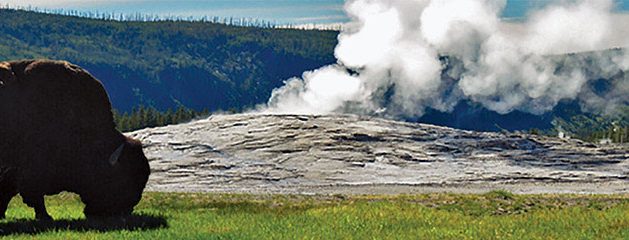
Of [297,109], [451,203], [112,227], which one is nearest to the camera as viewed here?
[112,227]

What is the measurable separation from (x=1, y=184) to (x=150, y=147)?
150 ft

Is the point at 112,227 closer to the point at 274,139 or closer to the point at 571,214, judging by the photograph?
the point at 571,214

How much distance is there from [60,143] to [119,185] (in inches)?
75.6

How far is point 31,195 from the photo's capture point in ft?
73.3

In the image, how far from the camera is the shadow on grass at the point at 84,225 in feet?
67.7

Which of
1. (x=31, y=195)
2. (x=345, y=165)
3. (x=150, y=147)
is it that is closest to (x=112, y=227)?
(x=31, y=195)

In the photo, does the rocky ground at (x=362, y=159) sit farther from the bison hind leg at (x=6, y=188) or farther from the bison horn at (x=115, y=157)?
the bison hind leg at (x=6, y=188)

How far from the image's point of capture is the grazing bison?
22234mm

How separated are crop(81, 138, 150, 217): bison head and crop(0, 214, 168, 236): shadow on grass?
384 mm

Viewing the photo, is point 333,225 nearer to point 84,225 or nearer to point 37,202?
point 84,225

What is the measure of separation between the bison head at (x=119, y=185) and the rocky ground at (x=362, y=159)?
2858 centimetres

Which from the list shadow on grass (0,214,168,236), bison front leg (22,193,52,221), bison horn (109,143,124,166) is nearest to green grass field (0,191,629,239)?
shadow on grass (0,214,168,236)

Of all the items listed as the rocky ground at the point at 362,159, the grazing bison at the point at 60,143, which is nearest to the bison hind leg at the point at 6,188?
the grazing bison at the point at 60,143

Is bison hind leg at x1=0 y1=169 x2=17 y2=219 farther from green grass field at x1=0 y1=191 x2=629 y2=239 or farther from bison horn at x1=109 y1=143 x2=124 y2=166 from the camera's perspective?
bison horn at x1=109 y1=143 x2=124 y2=166
